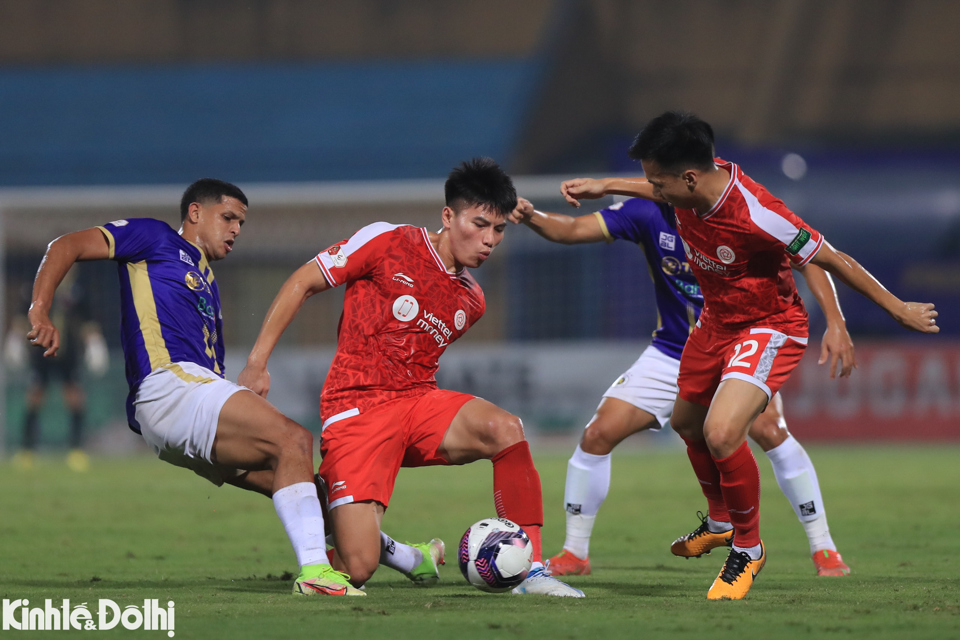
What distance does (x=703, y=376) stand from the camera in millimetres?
5738

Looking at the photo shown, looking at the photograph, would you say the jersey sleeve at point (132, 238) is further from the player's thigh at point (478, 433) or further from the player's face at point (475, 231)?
the player's thigh at point (478, 433)

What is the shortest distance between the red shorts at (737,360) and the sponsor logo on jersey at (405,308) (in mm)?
1320

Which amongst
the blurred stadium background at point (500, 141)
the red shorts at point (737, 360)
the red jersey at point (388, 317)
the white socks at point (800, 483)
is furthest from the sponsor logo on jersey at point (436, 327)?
the blurred stadium background at point (500, 141)

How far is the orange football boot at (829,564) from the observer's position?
6023 millimetres

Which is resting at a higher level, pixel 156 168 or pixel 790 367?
pixel 156 168

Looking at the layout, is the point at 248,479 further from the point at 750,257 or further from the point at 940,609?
the point at 940,609

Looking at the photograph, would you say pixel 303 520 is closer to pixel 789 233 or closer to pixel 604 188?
pixel 604 188

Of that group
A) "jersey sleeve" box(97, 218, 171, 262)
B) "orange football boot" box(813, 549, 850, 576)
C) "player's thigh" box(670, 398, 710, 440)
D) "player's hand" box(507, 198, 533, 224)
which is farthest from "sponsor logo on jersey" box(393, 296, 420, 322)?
"orange football boot" box(813, 549, 850, 576)

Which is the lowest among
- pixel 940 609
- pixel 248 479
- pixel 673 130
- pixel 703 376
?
pixel 940 609

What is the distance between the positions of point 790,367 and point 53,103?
2434cm

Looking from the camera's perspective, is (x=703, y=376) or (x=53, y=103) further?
(x=53, y=103)

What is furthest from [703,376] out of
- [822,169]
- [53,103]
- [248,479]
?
[53,103]

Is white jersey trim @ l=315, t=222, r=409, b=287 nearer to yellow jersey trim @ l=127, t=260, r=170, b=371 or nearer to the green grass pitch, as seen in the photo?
yellow jersey trim @ l=127, t=260, r=170, b=371

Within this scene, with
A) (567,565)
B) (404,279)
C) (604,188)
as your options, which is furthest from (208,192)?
(567,565)
